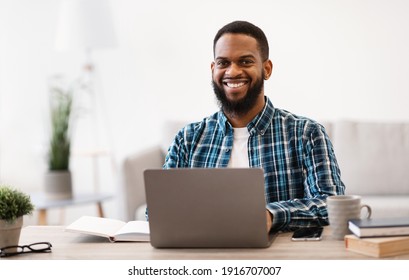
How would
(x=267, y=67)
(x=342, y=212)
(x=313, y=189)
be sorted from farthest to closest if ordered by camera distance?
(x=267, y=67) → (x=313, y=189) → (x=342, y=212)

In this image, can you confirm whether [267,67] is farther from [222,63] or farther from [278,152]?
[278,152]

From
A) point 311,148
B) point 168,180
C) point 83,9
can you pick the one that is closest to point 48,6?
point 83,9

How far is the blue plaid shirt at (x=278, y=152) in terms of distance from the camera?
1862mm

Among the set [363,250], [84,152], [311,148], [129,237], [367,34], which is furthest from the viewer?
[84,152]

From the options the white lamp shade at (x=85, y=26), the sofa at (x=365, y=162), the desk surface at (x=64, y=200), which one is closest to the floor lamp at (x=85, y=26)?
the white lamp shade at (x=85, y=26)

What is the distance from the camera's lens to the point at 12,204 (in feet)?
5.01

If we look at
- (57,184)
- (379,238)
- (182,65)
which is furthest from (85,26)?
(379,238)

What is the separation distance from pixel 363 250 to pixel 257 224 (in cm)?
22

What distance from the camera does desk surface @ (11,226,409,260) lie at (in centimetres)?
141

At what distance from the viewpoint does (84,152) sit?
13.3ft

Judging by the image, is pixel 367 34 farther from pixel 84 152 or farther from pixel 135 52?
pixel 84 152

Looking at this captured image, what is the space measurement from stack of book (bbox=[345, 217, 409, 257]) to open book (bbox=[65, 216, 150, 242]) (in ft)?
1.57

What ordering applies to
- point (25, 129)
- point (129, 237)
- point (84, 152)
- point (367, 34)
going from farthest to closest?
point (25, 129) < point (84, 152) < point (367, 34) < point (129, 237)

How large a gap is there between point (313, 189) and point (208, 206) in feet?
1.56
